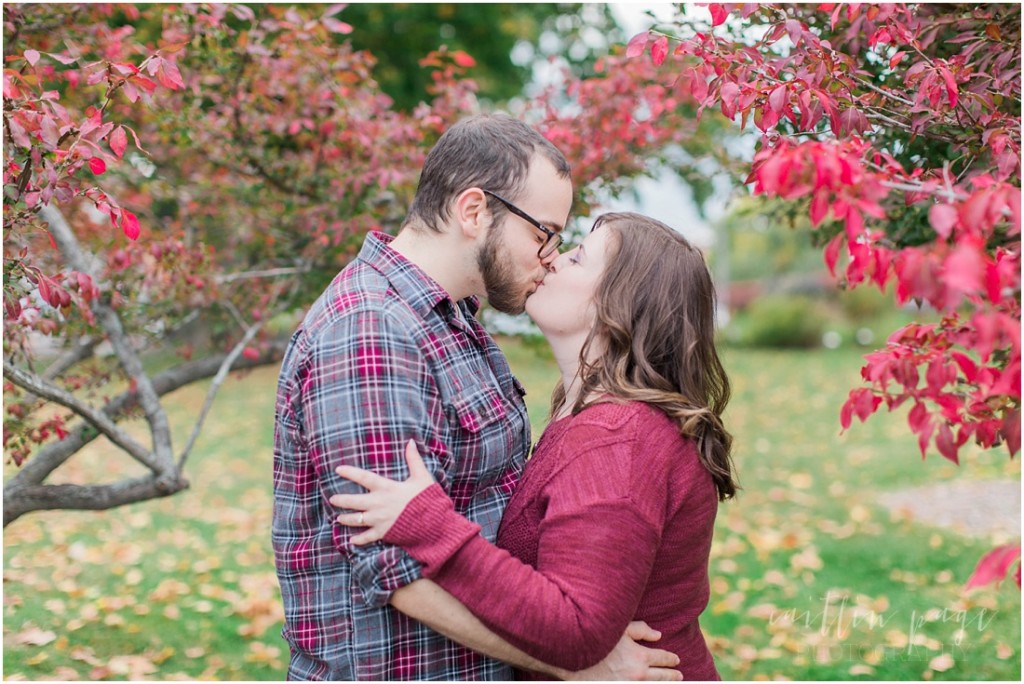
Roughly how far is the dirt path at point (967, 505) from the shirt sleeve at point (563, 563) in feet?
17.8

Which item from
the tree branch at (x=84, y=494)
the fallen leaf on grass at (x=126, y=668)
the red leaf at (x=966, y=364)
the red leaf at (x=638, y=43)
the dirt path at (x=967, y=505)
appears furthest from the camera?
the dirt path at (x=967, y=505)

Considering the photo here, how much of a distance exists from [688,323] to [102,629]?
390cm

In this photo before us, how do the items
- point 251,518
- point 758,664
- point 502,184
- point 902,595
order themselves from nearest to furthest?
point 502,184 < point 758,664 < point 902,595 < point 251,518

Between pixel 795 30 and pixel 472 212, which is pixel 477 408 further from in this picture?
pixel 795 30

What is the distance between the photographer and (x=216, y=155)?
4742 millimetres

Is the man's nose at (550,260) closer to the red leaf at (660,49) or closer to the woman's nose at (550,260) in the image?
the woman's nose at (550,260)

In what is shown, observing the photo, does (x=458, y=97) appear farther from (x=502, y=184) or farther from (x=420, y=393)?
(x=420, y=393)

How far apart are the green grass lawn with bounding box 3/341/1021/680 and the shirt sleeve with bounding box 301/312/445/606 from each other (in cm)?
191

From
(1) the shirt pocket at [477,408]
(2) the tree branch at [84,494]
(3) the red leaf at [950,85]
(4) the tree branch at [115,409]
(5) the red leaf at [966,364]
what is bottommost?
(2) the tree branch at [84,494]

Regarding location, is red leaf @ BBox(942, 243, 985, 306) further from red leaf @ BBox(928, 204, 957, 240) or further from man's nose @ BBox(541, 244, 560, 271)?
man's nose @ BBox(541, 244, 560, 271)

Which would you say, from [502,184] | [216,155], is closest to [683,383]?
[502,184]

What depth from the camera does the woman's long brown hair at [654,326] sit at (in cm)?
234

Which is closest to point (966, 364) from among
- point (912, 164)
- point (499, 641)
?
point (499, 641)

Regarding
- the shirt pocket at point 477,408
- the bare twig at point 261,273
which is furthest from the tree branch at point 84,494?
the shirt pocket at point 477,408
